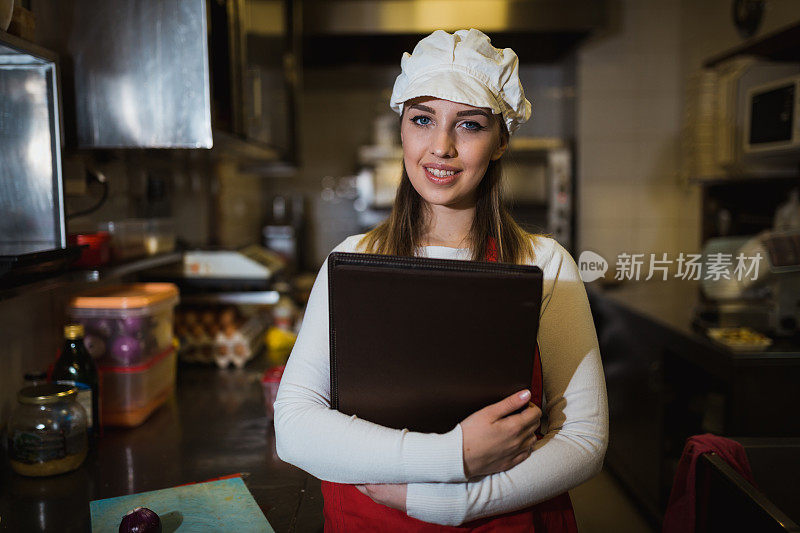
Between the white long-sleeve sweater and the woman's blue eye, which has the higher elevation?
the woman's blue eye

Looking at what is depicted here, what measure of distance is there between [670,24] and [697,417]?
8.06 feet

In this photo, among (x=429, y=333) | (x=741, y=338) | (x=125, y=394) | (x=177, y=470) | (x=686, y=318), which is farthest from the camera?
(x=686, y=318)

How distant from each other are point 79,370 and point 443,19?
249cm

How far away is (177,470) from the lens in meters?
1.32

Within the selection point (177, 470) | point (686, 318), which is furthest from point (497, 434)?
point (686, 318)

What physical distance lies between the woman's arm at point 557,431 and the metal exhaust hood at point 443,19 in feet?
7.93

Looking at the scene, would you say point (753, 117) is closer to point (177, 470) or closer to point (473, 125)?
point (473, 125)

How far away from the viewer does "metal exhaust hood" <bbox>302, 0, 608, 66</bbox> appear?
3.02 meters

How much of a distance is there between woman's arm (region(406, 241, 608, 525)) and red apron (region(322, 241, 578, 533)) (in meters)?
0.05

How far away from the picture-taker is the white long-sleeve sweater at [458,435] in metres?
0.81

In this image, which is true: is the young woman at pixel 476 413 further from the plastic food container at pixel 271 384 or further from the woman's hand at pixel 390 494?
the plastic food container at pixel 271 384

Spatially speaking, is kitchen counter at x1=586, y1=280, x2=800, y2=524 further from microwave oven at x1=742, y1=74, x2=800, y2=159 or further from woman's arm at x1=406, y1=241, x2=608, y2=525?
woman's arm at x1=406, y1=241, x2=608, y2=525

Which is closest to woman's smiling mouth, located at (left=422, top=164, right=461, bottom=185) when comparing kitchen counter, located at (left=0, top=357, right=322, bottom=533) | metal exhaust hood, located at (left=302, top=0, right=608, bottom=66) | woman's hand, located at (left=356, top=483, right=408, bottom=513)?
woman's hand, located at (left=356, top=483, right=408, bottom=513)

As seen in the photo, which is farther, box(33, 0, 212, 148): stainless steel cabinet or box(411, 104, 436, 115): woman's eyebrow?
box(33, 0, 212, 148): stainless steel cabinet
